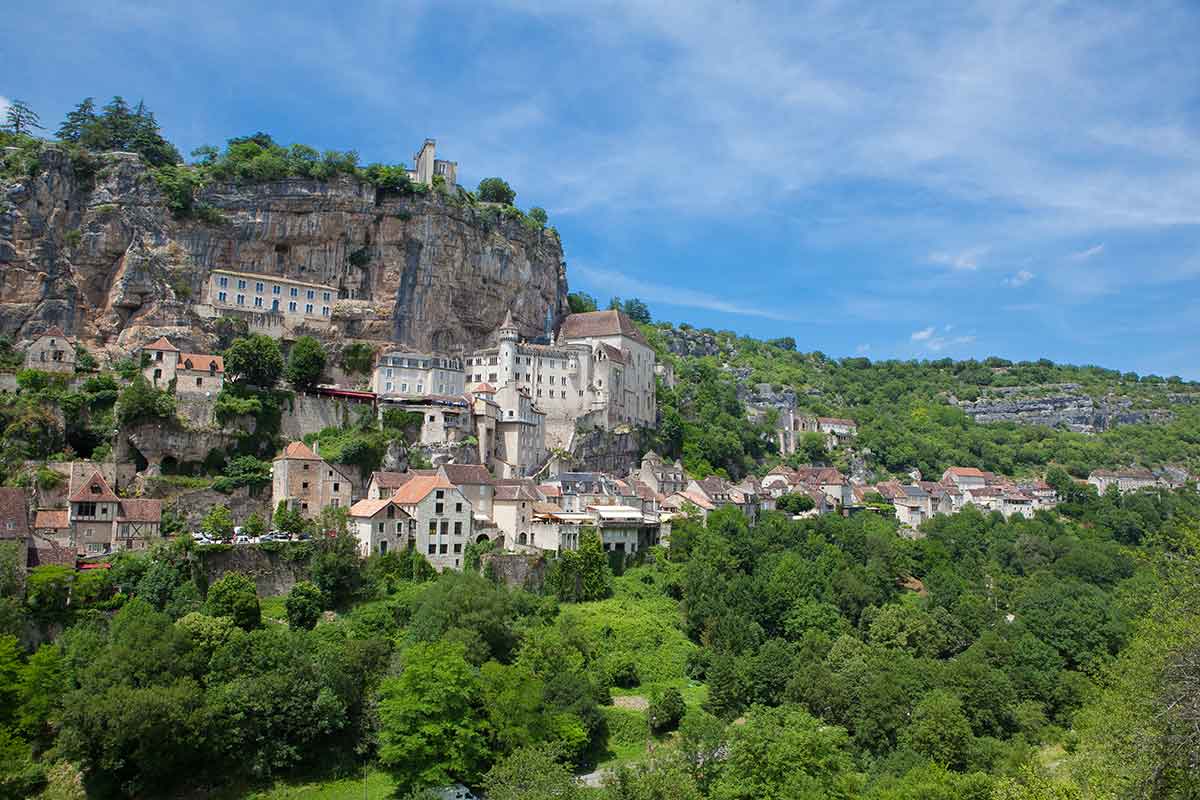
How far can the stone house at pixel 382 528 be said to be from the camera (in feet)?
158

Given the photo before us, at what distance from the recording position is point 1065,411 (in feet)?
454

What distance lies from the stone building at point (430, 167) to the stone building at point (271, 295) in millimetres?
15778

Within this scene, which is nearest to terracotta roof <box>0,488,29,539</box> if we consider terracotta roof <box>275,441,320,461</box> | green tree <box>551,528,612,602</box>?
terracotta roof <box>275,441,320,461</box>

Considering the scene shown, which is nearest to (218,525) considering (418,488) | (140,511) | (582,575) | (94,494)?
(140,511)

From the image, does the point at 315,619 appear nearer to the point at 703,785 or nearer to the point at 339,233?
the point at 703,785

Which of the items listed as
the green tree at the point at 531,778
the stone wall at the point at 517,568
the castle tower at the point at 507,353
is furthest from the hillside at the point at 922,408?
the green tree at the point at 531,778

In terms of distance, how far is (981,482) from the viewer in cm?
9919

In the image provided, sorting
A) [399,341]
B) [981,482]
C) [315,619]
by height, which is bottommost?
[315,619]

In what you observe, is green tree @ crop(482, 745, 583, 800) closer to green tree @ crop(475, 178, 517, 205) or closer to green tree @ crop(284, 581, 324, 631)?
green tree @ crop(284, 581, 324, 631)

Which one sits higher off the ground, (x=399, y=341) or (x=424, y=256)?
(x=424, y=256)

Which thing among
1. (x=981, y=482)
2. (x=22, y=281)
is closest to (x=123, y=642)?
(x=22, y=281)

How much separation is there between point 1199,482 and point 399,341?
9412 cm

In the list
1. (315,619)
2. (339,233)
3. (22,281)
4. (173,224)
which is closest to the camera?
(315,619)

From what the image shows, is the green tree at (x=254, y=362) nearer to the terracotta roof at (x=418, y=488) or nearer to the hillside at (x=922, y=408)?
the terracotta roof at (x=418, y=488)
